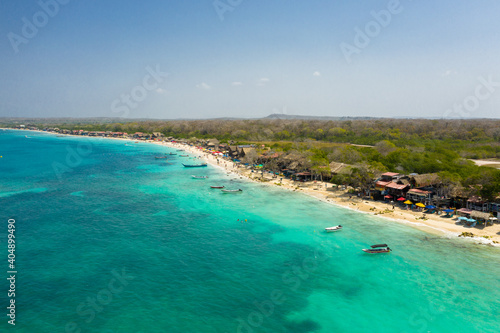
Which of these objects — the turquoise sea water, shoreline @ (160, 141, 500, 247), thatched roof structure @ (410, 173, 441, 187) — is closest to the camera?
the turquoise sea water
